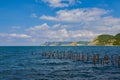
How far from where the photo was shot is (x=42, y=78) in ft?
162

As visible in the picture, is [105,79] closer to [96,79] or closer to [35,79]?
[96,79]

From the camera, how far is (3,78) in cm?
4878

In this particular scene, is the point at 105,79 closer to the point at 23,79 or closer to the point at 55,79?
the point at 55,79

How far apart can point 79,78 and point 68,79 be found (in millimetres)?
2838

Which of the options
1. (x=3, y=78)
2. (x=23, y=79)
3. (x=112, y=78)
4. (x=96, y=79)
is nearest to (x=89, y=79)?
(x=96, y=79)

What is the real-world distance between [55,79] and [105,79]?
10127 mm

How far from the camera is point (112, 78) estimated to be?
4938cm

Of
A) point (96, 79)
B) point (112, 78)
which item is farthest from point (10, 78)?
point (112, 78)

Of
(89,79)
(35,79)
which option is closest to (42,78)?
(35,79)

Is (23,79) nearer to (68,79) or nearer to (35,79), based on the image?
(35,79)

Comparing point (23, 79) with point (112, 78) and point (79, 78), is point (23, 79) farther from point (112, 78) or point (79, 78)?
point (112, 78)

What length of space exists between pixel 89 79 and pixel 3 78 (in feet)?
57.9

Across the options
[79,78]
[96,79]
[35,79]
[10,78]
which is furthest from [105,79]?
[10,78]

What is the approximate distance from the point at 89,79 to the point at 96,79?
1406 mm
